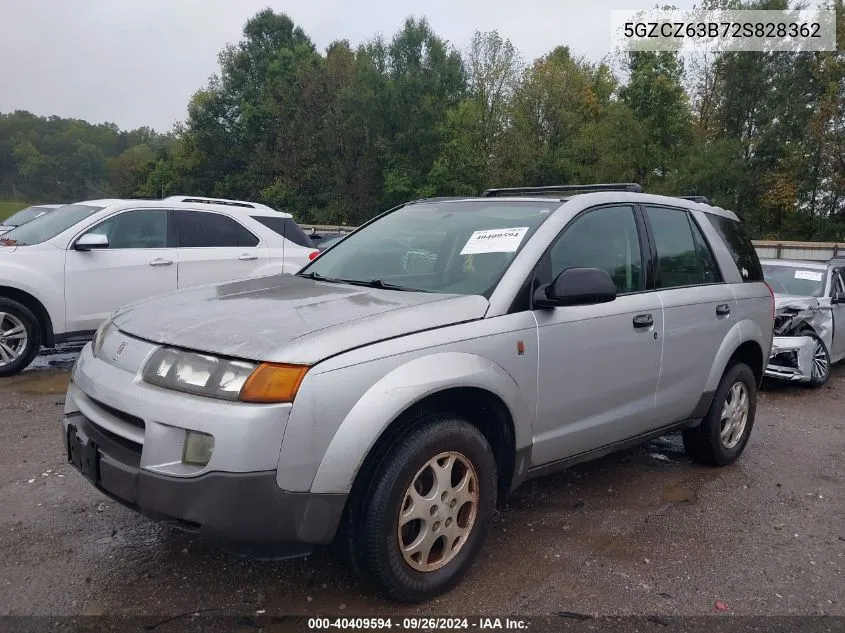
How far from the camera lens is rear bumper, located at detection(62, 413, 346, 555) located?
240 cm

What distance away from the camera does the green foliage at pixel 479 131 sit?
95.3ft

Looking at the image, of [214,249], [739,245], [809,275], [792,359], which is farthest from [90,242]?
[809,275]

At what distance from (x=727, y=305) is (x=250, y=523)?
345 centimetres

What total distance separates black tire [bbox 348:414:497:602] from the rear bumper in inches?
6.0

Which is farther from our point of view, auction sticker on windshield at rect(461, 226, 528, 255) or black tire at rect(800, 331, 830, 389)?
black tire at rect(800, 331, 830, 389)

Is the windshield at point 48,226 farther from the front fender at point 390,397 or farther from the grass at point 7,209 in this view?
the grass at point 7,209

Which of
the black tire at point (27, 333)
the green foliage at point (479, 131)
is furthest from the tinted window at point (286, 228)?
the green foliage at point (479, 131)

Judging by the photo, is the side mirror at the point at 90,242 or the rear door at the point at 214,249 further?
the rear door at the point at 214,249

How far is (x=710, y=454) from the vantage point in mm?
4750

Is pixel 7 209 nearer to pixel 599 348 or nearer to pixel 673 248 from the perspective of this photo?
pixel 673 248

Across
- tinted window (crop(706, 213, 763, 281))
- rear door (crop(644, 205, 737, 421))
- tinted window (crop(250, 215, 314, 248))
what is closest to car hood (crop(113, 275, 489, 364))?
rear door (crop(644, 205, 737, 421))

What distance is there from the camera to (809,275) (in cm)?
881

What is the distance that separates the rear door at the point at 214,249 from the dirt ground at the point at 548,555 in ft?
9.44

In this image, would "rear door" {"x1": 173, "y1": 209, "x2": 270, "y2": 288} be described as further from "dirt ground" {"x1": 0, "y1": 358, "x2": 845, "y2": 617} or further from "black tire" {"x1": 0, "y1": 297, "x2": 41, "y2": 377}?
"dirt ground" {"x1": 0, "y1": 358, "x2": 845, "y2": 617}
